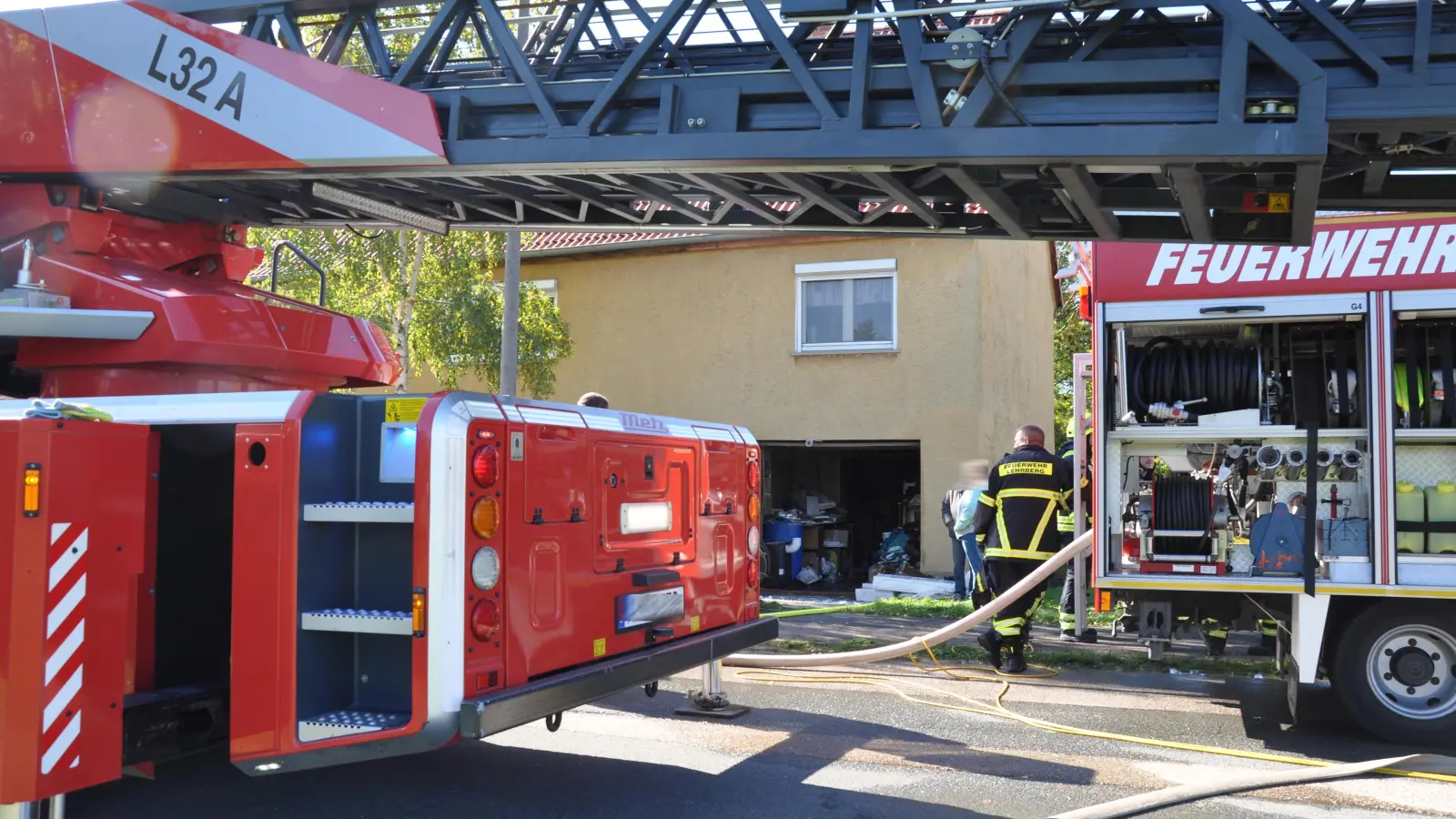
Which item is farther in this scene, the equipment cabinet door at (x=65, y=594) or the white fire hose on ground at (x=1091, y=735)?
the white fire hose on ground at (x=1091, y=735)

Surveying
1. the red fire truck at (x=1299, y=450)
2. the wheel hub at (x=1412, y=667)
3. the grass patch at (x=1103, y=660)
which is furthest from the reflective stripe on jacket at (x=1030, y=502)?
the wheel hub at (x=1412, y=667)

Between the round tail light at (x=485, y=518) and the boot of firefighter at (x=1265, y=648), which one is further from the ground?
the round tail light at (x=485, y=518)

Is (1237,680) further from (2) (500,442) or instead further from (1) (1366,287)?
(2) (500,442)

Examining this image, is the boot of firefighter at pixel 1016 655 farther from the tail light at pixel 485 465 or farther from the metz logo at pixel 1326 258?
the tail light at pixel 485 465

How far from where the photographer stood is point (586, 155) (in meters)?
5.34

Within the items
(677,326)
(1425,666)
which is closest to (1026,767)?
(1425,666)

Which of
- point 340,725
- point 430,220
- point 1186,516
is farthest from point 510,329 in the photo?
point 340,725

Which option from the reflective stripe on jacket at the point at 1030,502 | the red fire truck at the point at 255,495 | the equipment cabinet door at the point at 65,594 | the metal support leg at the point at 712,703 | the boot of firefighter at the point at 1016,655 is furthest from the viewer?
the reflective stripe on jacket at the point at 1030,502

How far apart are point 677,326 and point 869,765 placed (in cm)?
1151

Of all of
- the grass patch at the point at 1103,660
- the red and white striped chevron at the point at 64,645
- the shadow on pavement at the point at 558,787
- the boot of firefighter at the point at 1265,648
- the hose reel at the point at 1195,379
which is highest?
the hose reel at the point at 1195,379

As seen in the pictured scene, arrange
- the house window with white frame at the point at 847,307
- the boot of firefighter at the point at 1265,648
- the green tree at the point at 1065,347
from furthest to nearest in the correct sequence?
the green tree at the point at 1065,347 → the house window with white frame at the point at 847,307 → the boot of firefighter at the point at 1265,648

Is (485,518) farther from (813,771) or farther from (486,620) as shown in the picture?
(813,771)

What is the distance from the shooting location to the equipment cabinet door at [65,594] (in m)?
4.03

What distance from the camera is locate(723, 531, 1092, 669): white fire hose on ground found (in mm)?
8336
